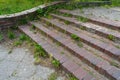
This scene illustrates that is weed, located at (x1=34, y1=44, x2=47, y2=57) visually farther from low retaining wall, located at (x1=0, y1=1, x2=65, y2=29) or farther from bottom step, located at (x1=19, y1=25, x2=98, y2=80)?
low retaining wall, located at (x1=0, y1=1, x2=65, y2=29)

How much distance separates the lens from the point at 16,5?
802 centimetres

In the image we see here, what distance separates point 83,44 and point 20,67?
1.45 metres

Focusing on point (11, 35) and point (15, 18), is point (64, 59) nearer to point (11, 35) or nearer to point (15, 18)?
point (11, 35)

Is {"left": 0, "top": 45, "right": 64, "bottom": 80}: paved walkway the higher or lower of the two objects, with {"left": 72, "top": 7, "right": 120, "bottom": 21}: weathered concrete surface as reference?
lower

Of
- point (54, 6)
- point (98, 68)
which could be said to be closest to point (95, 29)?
point (98, 68)

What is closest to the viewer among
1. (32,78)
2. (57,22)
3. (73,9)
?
(32,78)

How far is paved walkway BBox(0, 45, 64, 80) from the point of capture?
13.5ft

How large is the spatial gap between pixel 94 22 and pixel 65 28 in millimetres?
767

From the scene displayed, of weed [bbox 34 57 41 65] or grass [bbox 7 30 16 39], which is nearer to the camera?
weed [bbox 34 57 41 65]

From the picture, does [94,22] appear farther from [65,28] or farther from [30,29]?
[30,29]

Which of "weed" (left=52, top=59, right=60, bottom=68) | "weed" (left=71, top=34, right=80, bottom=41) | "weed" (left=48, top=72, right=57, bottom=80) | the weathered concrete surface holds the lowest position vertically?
"weed" (left=48, top=72, right=57, bottom=80)

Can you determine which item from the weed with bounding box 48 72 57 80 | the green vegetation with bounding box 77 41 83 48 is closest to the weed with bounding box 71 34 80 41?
the green vegetation with bounding box 77 41 83 48

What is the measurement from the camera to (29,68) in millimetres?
4434

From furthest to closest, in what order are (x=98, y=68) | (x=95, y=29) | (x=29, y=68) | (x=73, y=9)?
(x=73, y=9) < (x=95, y=29) < (x=29, y=68) < (x=98, y=68)
